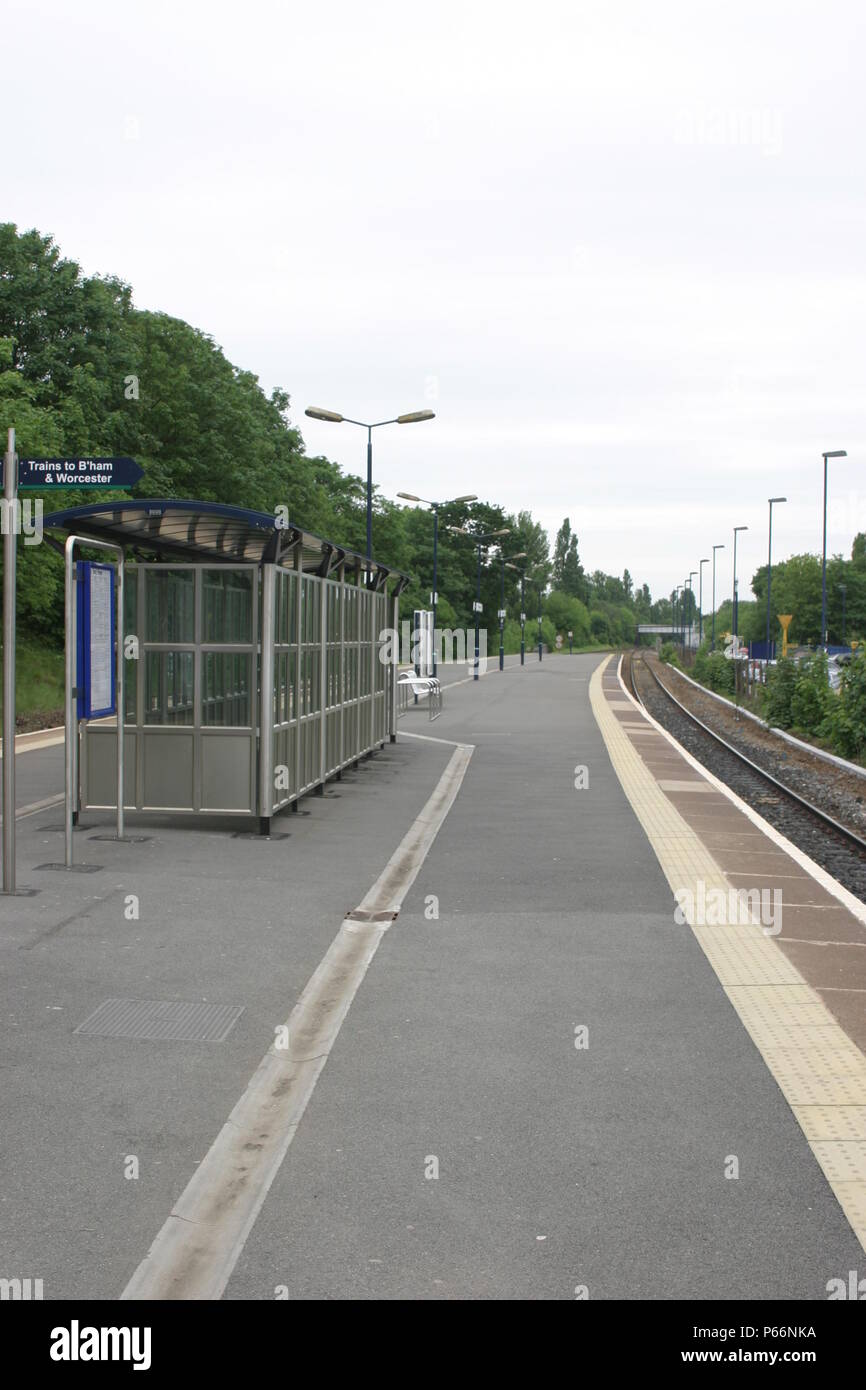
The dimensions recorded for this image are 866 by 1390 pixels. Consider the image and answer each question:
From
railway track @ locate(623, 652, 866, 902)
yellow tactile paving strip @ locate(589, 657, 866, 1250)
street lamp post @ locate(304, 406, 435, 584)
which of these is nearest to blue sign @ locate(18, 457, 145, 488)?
yellow tactile paving strip @ locate(589, 657, 866, 1250)

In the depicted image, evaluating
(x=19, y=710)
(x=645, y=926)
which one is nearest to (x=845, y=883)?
(x=645, y=926)

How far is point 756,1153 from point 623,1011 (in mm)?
1691

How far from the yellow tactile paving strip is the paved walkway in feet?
0.26

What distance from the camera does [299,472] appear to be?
5847 cm

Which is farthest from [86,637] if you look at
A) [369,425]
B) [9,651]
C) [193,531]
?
[369,425]

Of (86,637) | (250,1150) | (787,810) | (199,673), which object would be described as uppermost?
(86,637)

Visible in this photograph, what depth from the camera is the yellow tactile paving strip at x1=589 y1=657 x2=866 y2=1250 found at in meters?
4.56

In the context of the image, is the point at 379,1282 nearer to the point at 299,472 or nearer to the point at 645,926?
the point at 645,926

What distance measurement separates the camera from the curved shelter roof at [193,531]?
10.8 m

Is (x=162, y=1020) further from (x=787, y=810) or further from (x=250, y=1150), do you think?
(x=787, y=810)

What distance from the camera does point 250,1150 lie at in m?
4.59

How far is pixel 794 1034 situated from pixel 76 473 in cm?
517

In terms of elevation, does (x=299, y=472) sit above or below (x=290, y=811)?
above

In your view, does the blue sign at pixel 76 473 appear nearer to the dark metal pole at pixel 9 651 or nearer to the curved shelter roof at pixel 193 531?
the dark metal pole at pixel 9 651
